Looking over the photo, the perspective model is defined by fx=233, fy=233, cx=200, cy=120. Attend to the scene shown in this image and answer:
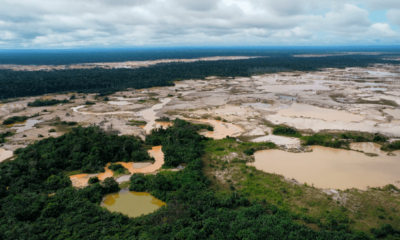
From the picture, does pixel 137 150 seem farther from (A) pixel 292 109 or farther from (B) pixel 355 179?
(A) pixel 292 109

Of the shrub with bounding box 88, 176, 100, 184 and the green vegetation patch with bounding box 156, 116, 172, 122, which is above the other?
Result: the green vegetation patch with bounding box 156, 116, 172, 122

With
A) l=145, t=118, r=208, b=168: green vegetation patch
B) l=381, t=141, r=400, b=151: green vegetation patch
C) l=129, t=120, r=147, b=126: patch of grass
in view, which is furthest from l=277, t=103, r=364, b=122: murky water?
l=129, t=120, r=147, b=126: patch of grass

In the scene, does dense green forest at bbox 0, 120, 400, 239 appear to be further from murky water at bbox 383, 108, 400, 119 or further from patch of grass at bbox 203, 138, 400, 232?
murky water at bbox 383, 108, 400, 119

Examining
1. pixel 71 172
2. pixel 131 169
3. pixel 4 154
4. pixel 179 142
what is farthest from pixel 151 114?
pixel 71 172

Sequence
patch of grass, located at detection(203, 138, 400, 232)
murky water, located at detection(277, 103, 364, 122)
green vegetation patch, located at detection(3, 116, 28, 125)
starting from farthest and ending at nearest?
Result: murky water, located at detection(277, 103, 364, 122) < green vegetation patch, located at detection(3, 116, 28, 125) < patch of grass, located at detection(203, 138, 400, 232)

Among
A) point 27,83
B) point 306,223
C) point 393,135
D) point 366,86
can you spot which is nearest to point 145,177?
point 306,223

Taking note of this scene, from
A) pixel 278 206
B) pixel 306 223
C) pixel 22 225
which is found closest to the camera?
pixel 22 225
